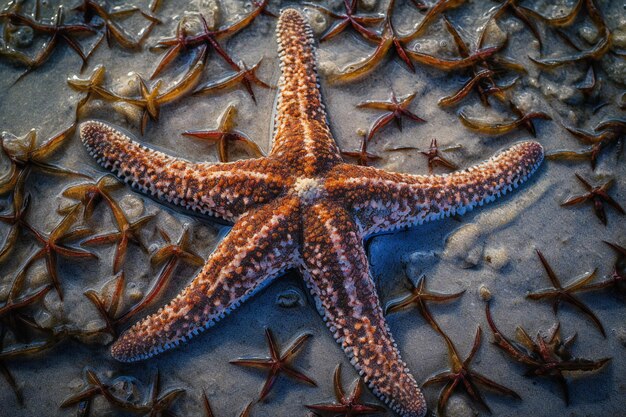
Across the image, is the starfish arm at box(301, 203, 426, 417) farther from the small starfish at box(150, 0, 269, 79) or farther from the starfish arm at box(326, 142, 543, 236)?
the small starfish at box(150, 0, 269, 79)

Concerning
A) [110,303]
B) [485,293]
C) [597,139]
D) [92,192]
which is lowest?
[110,303]

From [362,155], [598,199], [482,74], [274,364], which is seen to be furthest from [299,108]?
[598,199]

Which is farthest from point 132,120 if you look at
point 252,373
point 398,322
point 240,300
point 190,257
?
point 398,322

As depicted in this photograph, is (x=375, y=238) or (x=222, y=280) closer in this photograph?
(x=222, y=280)

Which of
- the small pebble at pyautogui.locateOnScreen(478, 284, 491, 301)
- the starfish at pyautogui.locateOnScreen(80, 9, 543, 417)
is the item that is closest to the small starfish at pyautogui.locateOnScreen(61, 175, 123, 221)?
the starfish at pyautogui.locateOnScreen(80, 9, 543, 417)

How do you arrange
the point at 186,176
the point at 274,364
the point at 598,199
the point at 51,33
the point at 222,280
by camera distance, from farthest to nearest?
the point at 51,33
the point at 598,199
the point at 186,176
the point at 274,364
the point at 222,280

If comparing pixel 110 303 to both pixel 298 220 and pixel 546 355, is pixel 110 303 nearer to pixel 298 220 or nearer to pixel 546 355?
pixel 298 220
